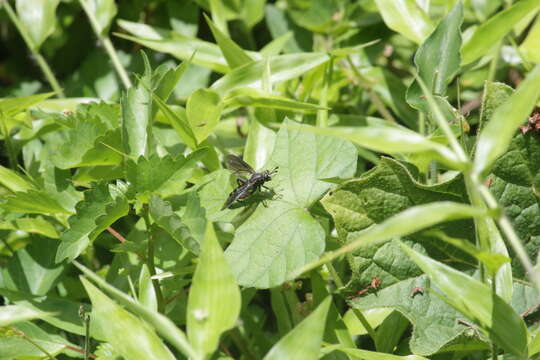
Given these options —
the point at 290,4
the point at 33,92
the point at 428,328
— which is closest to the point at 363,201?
the point at 428,328

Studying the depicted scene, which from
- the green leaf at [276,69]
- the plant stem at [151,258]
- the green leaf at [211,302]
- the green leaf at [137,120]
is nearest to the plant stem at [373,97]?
the green leaf at [276,69]

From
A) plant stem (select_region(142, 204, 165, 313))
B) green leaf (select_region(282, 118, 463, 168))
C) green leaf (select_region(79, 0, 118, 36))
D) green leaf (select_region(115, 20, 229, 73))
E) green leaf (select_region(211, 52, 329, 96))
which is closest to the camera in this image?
green leaf (select_region(282, 118, 463, 168))

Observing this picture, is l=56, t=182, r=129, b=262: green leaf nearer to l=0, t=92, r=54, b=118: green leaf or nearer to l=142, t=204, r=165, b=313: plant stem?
l=142, t=204, r=165, b=313: plant stem

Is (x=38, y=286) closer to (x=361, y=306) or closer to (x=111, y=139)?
(x=111, y=139)

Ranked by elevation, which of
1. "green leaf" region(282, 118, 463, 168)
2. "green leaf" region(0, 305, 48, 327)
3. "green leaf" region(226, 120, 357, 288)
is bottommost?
"green leaf" region(0, 305, 48, 327)

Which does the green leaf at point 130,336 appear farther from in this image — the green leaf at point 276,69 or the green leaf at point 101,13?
the green leaf at point 101,13

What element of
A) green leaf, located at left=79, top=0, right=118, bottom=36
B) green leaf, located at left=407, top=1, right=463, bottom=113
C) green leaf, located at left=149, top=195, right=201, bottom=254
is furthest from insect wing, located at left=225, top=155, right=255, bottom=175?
green leaf, located at left=79, top=0, right=118, bottom=36
